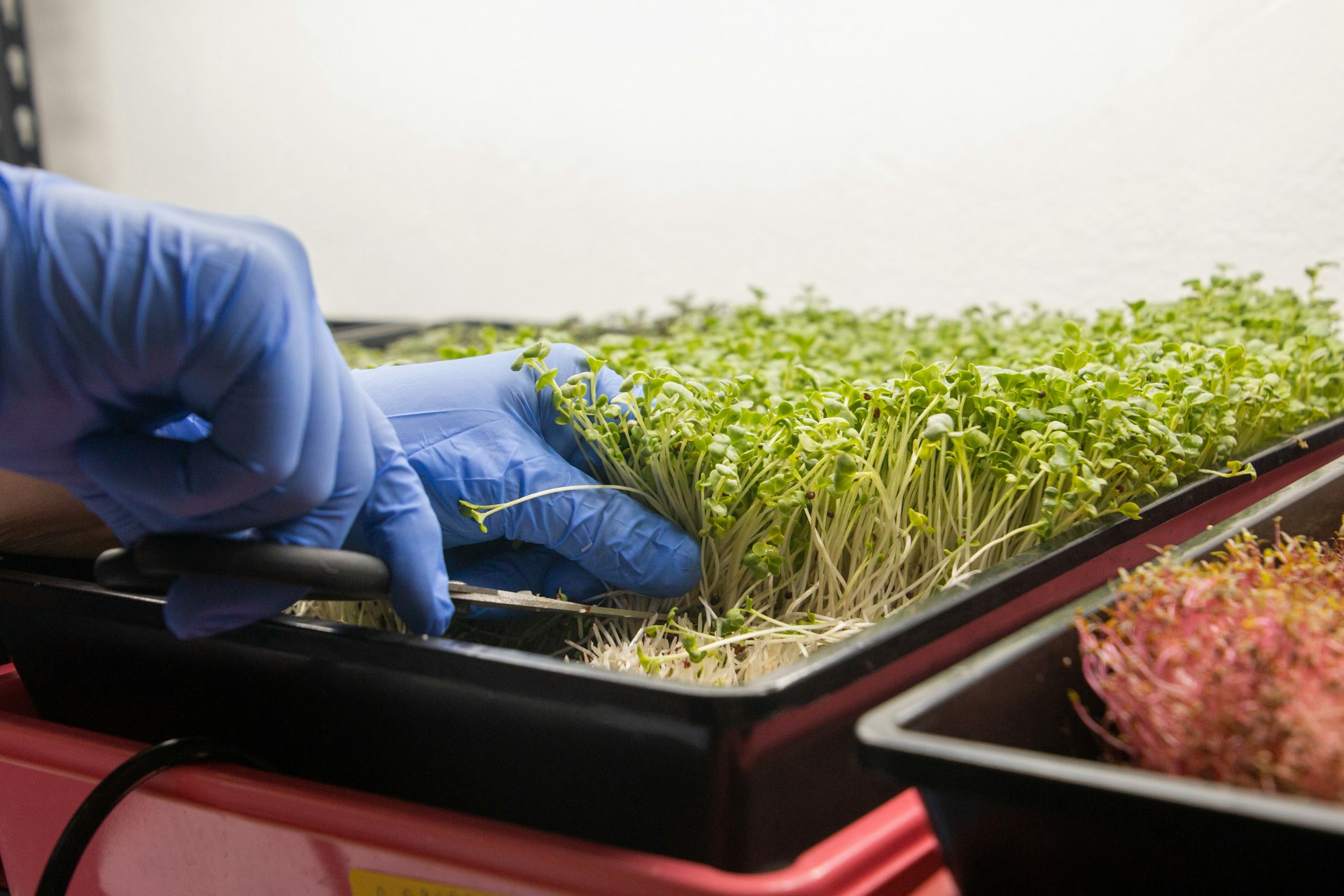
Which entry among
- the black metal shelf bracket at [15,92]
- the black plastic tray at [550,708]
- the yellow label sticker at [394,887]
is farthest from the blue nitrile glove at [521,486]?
the black metal shelf bracket at [15,92]

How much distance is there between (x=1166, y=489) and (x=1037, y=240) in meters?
1.39

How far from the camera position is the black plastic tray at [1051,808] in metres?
0.44

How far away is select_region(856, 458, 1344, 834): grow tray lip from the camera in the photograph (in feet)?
1.41

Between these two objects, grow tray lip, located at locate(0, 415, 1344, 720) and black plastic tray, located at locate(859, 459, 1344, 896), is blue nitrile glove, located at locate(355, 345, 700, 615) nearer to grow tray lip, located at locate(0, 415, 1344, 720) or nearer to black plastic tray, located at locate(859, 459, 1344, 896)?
grow tray lip, located at locate(0, 415, 1344, 720)

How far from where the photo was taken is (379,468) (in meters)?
0.83

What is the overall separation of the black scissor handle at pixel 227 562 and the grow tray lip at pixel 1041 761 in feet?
1.33

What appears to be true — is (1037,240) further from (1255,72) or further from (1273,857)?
(1273,857)

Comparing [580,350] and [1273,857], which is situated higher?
[580,350]

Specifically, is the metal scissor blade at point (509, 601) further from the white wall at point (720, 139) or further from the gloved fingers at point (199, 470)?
the white wall at point (720, 139)

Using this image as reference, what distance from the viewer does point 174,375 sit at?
0.63 meters

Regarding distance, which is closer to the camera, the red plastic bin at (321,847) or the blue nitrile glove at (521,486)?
the red plastic bin at (321,847)

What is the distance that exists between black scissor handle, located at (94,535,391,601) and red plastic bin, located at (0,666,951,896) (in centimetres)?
20

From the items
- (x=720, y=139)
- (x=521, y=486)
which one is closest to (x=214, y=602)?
(x=521, y=486)

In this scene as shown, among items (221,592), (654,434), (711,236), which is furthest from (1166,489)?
(711,236)
